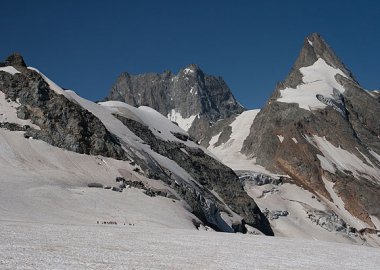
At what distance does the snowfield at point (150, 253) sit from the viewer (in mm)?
19656

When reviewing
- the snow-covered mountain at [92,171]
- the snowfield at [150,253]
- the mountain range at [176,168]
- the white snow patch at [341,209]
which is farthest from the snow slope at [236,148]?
the snowfield at [150,253]

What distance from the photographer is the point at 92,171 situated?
185 ft

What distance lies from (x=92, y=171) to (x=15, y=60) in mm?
25149

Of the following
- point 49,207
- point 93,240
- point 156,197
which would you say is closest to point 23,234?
point 93,240

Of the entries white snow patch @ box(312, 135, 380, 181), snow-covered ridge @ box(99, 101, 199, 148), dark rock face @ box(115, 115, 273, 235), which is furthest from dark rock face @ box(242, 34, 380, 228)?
dark rock face @ box(115, 115, 273, 235)

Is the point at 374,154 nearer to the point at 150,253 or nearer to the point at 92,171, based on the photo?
the point at 92,171

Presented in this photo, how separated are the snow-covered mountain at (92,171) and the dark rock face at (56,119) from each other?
11cm

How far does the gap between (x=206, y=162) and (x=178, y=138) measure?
792 cm

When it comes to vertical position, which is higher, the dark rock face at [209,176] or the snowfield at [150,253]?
the dark rock face at [209,176]

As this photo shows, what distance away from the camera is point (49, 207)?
44812 mm

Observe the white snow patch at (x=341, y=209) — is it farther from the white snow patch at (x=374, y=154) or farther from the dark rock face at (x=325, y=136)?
the white snow patch at (x=374, y=154)

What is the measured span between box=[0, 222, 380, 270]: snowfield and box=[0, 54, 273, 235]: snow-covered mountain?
43.1ft

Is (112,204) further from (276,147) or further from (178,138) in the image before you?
(276,147)

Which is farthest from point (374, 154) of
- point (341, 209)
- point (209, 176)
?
Answer: point (209, 176)
